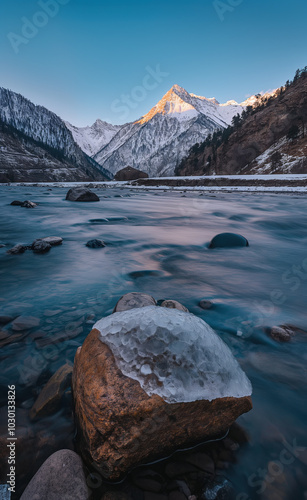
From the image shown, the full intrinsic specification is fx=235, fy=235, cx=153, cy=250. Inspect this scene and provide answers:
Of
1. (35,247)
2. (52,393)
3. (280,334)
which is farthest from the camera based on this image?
(35,247)

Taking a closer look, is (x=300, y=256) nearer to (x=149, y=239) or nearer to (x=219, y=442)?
(x=149, y=239)

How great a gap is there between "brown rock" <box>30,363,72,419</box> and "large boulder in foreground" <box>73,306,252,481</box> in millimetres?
297

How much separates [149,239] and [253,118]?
71.8 meters

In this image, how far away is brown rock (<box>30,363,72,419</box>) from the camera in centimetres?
174

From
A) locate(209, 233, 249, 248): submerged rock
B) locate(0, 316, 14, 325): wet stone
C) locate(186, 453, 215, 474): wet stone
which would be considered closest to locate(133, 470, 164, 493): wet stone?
locate(186, 453, 215, 474): wet stone

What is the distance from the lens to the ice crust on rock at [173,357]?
141cm

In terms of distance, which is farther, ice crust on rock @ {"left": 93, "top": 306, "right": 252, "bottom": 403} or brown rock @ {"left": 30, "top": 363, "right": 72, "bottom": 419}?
brown rock @ {"left": 30, "top": 363, "right": 72, "bottom": 419}

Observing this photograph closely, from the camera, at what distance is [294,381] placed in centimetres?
203

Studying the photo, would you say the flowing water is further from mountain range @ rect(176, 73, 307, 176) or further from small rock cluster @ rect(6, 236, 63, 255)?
mountain range @ rect(176, 73, 307, 176)

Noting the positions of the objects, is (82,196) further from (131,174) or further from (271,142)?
(131,174)

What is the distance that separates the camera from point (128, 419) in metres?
1.32

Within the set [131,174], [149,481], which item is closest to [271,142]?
[131,174]

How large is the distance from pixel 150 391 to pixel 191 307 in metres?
1.99

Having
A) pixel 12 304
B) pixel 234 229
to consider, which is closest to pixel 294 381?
pixel 12 304
